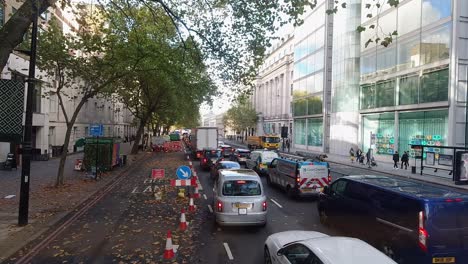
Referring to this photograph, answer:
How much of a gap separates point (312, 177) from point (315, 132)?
4351 centimetres

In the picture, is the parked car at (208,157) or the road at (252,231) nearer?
the road at (252,231)

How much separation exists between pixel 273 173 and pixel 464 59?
21.6 m

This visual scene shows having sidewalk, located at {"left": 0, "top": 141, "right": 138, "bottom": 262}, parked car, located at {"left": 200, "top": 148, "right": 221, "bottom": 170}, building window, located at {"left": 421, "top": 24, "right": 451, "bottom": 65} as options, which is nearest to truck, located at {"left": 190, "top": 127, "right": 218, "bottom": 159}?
parked car, located at {"left": 200, "top": 148, "right": 221, "bottom": 170}

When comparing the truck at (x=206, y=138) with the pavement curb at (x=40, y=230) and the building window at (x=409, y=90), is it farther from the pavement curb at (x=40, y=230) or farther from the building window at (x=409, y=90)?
the pavement curb at (x=40, y=230)

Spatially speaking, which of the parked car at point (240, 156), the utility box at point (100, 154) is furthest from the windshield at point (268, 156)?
the utility box at point (100, 154)

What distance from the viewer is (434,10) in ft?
105

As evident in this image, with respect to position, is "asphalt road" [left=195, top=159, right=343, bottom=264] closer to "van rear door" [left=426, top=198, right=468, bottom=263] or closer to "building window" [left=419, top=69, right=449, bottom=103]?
"van rear door" [left=426, top=198, right=468, bottom=263]

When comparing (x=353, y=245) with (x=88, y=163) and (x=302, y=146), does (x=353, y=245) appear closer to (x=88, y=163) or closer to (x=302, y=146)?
(x=88, y=163)

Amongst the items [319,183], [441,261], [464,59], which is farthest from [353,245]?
[464,59]

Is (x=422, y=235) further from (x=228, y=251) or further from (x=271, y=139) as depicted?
(x=271, y=139)

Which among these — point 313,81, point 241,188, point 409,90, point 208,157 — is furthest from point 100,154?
point 313,81

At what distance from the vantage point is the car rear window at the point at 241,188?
10.6 metres

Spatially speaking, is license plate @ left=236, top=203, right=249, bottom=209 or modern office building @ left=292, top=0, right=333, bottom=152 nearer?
license plate @ left=236, top=203, right=249, bottom=209

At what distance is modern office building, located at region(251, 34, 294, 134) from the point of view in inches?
3014
